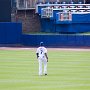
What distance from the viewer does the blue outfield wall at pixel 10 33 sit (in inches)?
1714

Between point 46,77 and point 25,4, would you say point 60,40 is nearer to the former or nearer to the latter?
point 25,4

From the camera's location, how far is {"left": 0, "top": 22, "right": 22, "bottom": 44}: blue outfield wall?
43531 millimetres

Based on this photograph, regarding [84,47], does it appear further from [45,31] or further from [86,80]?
[86,80]

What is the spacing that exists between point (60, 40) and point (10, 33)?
15.1ft

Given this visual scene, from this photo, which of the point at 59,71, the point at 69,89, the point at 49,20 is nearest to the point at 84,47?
the point at 49,20

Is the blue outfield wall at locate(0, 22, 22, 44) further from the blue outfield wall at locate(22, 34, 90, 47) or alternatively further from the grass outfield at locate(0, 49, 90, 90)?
the grass outfield at locate(0, 49, 90, 90)

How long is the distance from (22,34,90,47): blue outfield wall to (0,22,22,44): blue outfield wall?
0.93 metres

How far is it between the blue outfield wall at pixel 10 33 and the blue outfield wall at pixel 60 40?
933 millimetres

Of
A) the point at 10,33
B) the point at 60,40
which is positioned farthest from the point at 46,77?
the point at 10,33

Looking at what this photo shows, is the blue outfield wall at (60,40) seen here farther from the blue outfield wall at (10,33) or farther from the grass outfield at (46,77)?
the grass outfield at (46,77)

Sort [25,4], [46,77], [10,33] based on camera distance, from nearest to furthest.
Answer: [46,77] < [10,33] < [25,4]

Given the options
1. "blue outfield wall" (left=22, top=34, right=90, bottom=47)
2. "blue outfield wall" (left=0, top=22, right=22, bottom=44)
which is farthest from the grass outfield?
"blue outfield wall" (left=0, top=22, right=22, bottom=44)

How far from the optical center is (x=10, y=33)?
43719 millimetres

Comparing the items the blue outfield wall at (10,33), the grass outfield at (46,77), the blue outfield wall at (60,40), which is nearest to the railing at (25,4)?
the blue outfield wall at (10,33)
